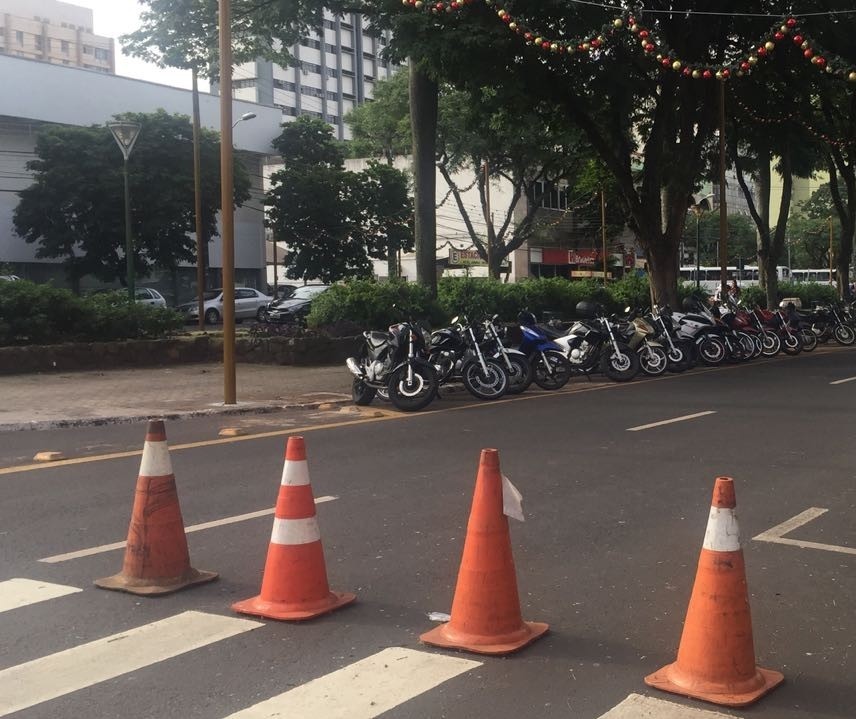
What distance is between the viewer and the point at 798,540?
660cm

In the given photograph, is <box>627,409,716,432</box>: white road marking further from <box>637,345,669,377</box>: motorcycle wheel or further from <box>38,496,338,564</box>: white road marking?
<box>637,345,669,377</box>: motorcycle wheel

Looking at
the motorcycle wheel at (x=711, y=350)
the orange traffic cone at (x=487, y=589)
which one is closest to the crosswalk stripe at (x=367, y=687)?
the orange traffic cone at (x=487, y=589)

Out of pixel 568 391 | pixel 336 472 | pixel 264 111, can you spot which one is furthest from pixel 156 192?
pixel 336 472

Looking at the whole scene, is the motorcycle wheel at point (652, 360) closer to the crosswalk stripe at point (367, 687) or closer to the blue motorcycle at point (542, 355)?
the blue motorcycle at point (542, 355)

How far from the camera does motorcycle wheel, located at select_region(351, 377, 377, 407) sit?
1412cm

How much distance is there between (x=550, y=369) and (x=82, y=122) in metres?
37.4

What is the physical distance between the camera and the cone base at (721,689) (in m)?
4.00

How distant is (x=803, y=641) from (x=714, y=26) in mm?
19911

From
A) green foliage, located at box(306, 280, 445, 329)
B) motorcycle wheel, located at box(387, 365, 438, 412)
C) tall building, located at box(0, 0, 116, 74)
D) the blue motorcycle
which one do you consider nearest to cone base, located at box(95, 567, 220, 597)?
motorcycle wheel, located at box(387, 365, 438, 412)

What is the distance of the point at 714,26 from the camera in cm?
2233

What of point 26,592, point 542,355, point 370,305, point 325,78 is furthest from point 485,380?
point 325,78

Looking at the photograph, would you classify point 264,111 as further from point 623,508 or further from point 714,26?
point 623,508

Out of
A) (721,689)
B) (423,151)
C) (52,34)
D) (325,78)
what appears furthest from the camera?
(52,34)

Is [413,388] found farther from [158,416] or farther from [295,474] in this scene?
[295,474]
